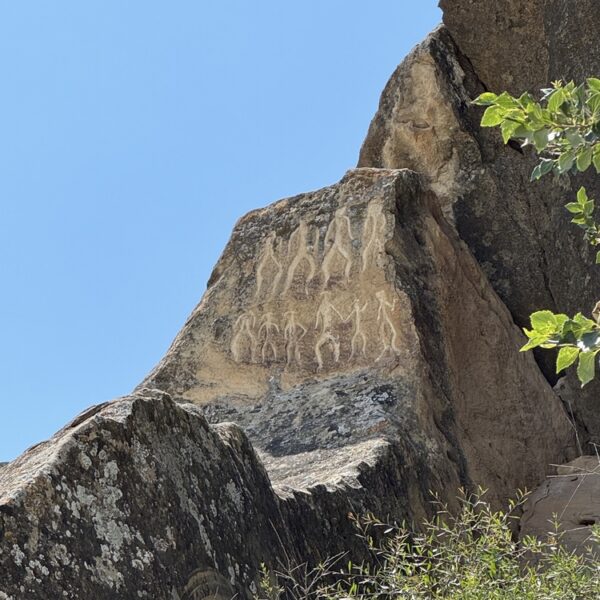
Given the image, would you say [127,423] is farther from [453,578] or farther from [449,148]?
[449,148]

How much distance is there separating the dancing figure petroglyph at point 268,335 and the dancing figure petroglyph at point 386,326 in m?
0.68

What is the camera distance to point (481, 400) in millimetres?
7848

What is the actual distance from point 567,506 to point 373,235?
1.95m

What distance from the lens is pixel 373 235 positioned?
7668 mm

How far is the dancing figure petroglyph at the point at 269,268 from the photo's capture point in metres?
7.95

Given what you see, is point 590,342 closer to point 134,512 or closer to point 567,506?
point 134,512

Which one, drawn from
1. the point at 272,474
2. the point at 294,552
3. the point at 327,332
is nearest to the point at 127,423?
the point at 294,552

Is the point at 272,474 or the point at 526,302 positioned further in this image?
the point at 526,302

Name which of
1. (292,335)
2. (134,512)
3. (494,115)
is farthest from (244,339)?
(494,115)

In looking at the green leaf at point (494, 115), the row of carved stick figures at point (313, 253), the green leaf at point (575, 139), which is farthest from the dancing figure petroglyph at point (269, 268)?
the green leaf at point (575, 139)

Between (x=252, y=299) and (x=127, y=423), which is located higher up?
(x=252, y=299)

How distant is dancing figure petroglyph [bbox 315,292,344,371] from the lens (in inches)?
293

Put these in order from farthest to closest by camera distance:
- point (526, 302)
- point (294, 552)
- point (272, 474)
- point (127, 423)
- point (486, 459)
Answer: point (526, 302) < point (486, 459) < point (272, 474) < point (294, 552) < point (127, 423)

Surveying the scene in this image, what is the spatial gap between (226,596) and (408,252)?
402cm
